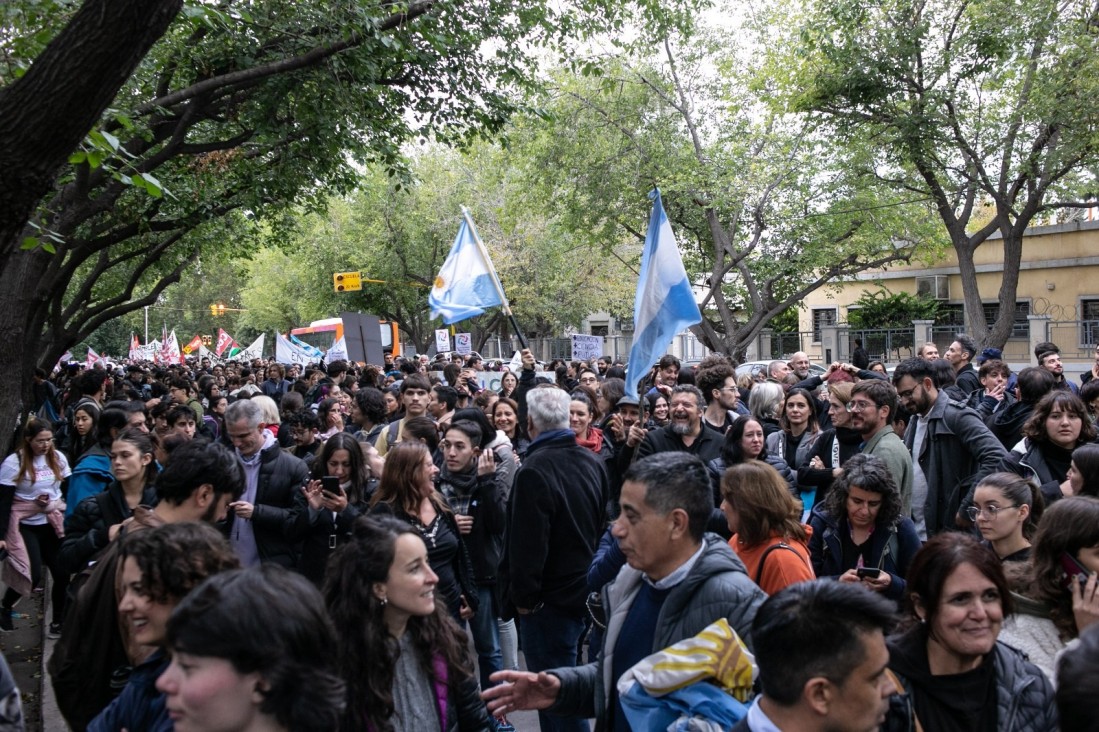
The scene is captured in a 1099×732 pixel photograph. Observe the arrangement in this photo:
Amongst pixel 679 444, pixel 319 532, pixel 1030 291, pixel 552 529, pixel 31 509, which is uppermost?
pixel 1030 291

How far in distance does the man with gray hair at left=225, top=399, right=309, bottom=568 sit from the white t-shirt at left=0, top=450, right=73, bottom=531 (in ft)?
8.47

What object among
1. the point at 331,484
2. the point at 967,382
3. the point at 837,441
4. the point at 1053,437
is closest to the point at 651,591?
the point at 331,484

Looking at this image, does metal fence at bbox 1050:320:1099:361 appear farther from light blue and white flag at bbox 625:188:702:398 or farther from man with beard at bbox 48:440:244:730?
man with beard at bbox 48:440:244:730

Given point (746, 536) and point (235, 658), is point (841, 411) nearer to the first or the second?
point (746, 536)

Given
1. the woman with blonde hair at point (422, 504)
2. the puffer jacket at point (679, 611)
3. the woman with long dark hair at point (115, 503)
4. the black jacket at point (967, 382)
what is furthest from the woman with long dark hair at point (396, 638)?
the black jacket at point (967, 382)

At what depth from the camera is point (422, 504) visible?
17.1 ft

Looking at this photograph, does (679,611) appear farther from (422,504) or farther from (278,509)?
(278,509)

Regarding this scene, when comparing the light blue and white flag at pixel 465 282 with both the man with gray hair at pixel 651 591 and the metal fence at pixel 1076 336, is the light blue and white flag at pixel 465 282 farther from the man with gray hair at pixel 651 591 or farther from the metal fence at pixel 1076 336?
the metal fence at pixel 1076 336

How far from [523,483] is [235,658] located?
3.04 metres

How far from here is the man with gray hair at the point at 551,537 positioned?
5023 mm

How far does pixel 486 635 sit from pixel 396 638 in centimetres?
283

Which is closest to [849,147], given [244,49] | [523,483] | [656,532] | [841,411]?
[244,49]

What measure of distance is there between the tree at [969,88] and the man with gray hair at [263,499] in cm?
1492

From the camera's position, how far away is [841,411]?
21.0ft
